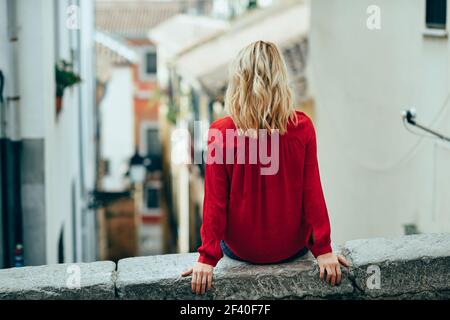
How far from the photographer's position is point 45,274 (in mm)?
3955

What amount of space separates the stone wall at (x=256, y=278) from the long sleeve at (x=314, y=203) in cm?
16

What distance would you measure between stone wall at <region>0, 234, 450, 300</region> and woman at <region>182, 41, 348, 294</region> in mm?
77

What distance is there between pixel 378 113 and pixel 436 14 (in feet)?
6.44

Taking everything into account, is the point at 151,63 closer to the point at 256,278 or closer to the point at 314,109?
the point at 314,109

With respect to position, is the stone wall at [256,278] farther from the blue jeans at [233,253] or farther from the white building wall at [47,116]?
the white building wall at [47,116]

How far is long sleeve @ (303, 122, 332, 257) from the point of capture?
3.92 m

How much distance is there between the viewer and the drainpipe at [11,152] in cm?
681

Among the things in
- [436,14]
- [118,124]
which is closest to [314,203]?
[436,14]

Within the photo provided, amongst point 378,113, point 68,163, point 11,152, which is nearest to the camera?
point 11,152

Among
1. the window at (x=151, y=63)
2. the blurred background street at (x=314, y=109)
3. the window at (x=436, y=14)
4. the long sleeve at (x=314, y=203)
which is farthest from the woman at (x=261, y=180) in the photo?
the window at (x=151, y=63)

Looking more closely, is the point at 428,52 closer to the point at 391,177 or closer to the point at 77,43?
the point at 391,177

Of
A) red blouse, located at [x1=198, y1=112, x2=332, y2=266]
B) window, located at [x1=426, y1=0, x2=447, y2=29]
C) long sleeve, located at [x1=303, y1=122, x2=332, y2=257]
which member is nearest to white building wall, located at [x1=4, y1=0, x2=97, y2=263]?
window, located at [x1=426, y1=0, x2=447, y2=29]

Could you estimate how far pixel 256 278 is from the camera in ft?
12.9

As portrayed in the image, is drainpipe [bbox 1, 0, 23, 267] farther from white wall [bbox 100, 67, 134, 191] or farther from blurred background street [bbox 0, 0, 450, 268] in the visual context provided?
white wall [bbox 100, 67, 134, 191]
